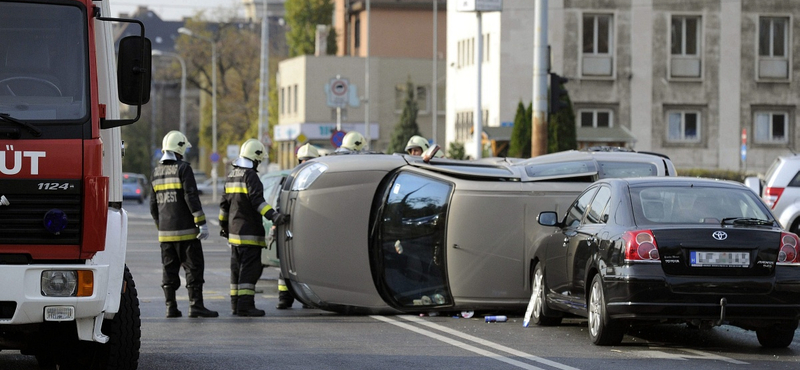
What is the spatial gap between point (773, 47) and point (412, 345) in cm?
4265

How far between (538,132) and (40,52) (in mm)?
13765

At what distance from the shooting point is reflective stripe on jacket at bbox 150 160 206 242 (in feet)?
43.9

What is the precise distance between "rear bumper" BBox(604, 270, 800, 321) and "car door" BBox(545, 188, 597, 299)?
1403 mm

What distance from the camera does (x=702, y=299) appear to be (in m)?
10.3

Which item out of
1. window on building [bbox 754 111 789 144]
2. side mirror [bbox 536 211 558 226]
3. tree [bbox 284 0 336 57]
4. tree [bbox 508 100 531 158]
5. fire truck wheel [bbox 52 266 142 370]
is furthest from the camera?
tree [bbox 284 0 336 57]

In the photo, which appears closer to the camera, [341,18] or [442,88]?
[442,88]

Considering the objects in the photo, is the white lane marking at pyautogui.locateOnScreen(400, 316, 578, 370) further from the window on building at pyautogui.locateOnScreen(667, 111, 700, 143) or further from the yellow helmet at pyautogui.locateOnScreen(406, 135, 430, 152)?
the window on building at pyautogui.locateOnScreen(667, 111, 700, 143)

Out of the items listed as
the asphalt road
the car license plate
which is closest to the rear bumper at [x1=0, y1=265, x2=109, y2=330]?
the asphalt road

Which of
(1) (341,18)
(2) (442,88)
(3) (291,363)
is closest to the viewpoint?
(3) (291,363)

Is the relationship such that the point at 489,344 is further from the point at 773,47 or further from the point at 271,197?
the point at 773,47

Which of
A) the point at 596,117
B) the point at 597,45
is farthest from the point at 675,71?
the point at 596,117

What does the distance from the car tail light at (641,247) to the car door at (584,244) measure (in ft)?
1.95

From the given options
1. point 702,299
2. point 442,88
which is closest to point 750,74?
point 442,88

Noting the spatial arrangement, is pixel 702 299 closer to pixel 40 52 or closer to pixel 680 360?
pixel 680 360
